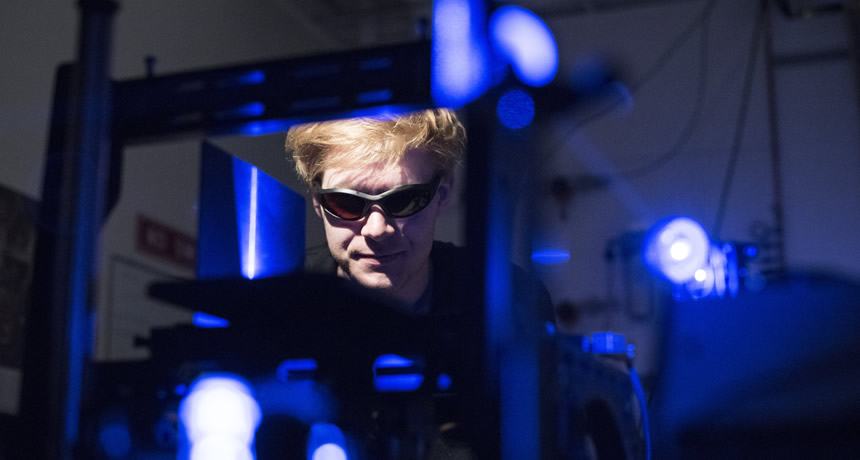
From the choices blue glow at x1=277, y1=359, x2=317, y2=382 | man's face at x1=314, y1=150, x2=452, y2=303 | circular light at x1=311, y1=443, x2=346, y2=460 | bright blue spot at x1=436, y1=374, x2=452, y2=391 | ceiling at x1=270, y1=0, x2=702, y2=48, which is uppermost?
ceiling at x1=270, y1=0, x2=702, y2=48

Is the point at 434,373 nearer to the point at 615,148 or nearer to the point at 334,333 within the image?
the point at 334,333

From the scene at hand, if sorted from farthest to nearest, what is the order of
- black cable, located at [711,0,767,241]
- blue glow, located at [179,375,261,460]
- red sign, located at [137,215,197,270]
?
black cable, located at [711,0,767,241] < red sign, located at [137,215,197,270] < blue glow, located at [179,375,261,460]

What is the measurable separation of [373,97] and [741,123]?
14.5ft

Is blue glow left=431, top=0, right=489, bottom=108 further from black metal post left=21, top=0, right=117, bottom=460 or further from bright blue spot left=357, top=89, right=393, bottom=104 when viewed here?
black metal post left=21, top=0, right=117, bottom=460

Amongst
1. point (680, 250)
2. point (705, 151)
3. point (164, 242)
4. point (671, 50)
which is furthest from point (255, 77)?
point (671, 50)

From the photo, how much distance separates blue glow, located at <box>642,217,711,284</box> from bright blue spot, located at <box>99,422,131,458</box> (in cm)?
327

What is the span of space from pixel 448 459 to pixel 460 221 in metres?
0.16

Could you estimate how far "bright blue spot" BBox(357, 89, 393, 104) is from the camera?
2.27 ft

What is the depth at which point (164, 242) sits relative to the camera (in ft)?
11.5

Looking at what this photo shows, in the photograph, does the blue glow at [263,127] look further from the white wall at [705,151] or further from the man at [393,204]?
the white wall at [705,151]

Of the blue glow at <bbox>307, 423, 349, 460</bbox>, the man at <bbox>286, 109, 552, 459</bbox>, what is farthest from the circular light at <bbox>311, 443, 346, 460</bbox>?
the man at <bbox>286, 109, 552, 459</bbox>

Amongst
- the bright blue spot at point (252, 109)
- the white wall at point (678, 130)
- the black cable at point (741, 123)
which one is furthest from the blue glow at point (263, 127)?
the black cable at point (741, 123)

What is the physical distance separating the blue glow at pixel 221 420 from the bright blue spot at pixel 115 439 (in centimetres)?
6

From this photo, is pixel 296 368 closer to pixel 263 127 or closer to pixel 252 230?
pixel 252 230
